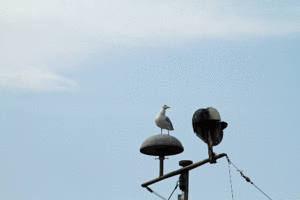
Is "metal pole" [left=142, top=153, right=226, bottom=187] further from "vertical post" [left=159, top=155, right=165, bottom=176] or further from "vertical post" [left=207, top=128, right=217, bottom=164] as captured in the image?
"vertical post" [left=159, top=155, right=165, bottom=176]

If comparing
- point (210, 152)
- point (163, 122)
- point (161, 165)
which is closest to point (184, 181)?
point (161, 165)

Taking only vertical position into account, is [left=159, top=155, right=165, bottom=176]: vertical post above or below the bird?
below

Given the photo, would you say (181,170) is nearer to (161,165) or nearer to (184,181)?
(184,181)

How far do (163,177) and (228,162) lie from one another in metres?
1.97

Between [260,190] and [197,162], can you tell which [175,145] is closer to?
[197,162]

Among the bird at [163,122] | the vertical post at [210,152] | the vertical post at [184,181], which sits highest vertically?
the bird at [163,122]

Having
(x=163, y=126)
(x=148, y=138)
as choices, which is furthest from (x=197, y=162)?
(x=163, y=126)

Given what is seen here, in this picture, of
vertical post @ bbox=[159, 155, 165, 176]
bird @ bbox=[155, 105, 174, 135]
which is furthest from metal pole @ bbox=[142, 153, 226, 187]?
bird @ bbox=[155, 105, 174, 135]

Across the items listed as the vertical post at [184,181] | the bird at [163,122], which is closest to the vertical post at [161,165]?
the vertical post at [184,181]

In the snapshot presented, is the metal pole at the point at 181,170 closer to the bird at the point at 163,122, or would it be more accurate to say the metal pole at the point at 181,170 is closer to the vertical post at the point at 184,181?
the vertical post at the point at 184,181

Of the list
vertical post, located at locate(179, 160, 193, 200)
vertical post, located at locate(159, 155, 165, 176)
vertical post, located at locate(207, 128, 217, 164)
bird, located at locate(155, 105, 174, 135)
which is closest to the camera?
vertical post, located at locate(207, 128, 217, 164)

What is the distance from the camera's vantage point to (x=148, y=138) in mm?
11391

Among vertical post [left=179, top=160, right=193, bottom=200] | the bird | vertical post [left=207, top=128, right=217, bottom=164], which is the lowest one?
vertical post [left=179, top=160, right=193, bottom=200]

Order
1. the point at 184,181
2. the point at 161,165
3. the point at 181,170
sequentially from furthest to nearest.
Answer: the point at 161,165, the point at 184,181, the point at 181,170
